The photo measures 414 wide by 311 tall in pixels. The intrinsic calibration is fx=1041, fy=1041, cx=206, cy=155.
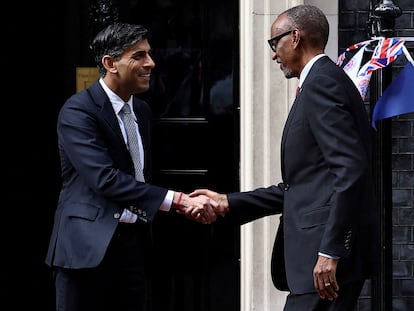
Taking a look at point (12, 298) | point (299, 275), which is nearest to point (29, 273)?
point (12, 298)

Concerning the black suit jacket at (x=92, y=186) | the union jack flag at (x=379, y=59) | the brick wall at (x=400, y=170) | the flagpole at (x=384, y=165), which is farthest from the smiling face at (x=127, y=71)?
the brick wall at (x=400, y=170)

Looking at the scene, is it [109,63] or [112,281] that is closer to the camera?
[112,281]

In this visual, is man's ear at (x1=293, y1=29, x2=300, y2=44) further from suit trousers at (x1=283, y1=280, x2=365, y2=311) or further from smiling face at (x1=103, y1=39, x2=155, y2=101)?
suit trousers at (x1=283, y1=280, x2=365, y2=311)

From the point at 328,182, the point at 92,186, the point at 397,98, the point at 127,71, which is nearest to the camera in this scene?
the point at 328,182

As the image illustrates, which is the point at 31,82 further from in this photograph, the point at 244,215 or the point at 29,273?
the point at 244,215

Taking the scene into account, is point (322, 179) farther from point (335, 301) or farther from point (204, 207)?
point (204, 207)

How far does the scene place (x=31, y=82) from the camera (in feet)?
24.4

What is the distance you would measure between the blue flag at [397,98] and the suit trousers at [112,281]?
1.66 meters

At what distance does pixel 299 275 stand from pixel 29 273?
3226 mm

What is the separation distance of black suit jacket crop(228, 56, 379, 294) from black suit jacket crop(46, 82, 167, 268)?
33.4 inches

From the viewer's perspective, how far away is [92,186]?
16.9 feet

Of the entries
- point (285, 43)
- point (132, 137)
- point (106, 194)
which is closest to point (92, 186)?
point (106, 194)

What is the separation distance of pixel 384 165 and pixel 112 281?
191cm

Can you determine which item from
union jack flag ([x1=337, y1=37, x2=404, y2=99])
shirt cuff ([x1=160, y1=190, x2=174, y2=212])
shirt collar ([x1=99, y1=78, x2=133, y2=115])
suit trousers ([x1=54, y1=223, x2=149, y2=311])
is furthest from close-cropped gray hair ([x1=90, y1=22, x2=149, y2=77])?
union jack flag ([x1=337, y1=37, x2=404, y2=99])
